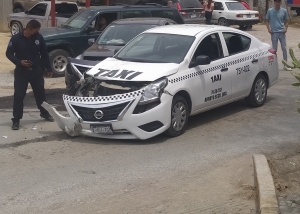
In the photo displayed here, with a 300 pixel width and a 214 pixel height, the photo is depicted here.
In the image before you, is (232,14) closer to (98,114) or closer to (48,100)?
(48,100)

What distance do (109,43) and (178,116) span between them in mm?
4502

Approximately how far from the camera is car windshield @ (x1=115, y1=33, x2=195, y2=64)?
988cm

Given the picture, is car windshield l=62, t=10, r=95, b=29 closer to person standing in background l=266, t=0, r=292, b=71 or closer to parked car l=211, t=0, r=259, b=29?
person standing in background l=266, t=0, r=292, b=71

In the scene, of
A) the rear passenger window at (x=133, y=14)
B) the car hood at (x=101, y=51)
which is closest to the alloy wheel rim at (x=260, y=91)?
the car hood at (x=101, y=51)

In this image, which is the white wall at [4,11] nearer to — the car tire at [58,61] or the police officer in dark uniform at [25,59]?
the car tire at [58,61]

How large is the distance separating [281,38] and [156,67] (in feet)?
24.8

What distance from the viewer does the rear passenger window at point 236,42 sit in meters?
10.9

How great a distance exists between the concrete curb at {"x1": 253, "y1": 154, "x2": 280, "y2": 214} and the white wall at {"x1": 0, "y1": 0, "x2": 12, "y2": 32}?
21.6 meters

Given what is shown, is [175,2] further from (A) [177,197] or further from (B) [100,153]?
A: (A) [177,197]

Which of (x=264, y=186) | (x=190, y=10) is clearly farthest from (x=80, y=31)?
(x=190, y=10)

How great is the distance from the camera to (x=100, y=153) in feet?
27.7

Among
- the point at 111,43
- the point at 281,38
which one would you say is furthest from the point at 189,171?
the point at 281,38

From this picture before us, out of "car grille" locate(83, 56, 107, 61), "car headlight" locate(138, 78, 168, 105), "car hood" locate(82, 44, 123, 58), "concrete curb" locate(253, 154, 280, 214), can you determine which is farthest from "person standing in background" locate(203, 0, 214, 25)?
"concrete curb" locate(253, 154, 280, 214)

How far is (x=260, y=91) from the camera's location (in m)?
11.6
